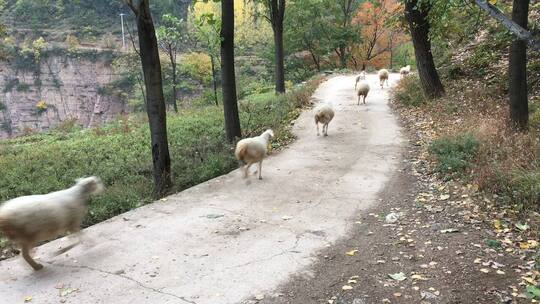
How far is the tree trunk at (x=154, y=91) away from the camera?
9.66 m

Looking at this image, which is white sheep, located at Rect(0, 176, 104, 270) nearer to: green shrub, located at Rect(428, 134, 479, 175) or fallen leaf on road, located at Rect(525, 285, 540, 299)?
fallen leaf on road, located at Rect(525, 285, 540, 299)

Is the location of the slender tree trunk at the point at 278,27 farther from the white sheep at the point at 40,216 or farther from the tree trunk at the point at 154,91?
the white sheep at the point at 40,216

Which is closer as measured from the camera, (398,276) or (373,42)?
(398,276)

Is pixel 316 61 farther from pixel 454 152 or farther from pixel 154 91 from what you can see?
pixel 154 91

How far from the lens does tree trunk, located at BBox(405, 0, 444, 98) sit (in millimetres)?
17688

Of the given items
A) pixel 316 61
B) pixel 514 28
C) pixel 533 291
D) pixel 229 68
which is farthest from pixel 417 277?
pixel 316 61

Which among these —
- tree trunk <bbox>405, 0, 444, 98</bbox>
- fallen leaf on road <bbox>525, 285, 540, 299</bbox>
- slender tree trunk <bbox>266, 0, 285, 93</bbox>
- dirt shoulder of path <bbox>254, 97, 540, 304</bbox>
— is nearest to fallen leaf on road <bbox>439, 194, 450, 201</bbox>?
dirt shoulder of path <bbox>254, 97, 540, 304</bbox>

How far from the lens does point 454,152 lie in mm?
10492

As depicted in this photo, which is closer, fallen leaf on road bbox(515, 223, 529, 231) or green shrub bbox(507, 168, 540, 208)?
fallen leaf on road bbox(515, 223, 529, 231)

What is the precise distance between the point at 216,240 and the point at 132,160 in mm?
7702

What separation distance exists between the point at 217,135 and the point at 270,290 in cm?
1066

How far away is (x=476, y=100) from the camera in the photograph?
1495cm

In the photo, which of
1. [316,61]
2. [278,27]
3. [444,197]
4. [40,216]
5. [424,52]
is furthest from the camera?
[316,61]

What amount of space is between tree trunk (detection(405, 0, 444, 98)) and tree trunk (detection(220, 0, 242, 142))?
24.6 ft
